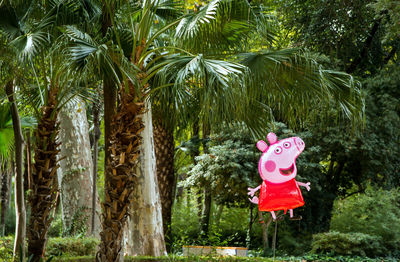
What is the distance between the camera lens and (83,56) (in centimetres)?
648

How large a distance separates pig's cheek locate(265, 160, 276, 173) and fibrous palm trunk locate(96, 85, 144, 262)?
9.14 ft

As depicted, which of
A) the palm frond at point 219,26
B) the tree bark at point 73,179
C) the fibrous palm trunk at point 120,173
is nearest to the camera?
the fibrous palm trunk at point 120,173

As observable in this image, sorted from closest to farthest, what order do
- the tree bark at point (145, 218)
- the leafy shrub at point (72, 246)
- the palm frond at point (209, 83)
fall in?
the palm frond at point (209, 83), the tree bark at point (145, 218), the leafy shrub at point (72, 246)

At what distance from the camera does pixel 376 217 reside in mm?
14797

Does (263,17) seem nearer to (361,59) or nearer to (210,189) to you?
(210,189)

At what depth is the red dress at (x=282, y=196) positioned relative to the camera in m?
8.60

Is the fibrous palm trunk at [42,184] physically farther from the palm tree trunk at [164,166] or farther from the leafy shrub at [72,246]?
the palm tree trunk at [164,166]

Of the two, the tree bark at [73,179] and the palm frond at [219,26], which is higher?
the palm frond at [219,26]

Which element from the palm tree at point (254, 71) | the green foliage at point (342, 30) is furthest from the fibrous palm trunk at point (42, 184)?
the green foliage at point (342, 30)

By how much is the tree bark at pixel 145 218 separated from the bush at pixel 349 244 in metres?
5.49

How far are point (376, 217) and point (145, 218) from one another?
827 centimetres

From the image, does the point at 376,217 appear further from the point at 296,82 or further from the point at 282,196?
the point at 296,82

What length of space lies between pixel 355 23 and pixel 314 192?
5948 mm

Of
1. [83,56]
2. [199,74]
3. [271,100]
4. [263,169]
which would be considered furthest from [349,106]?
[83,56]
